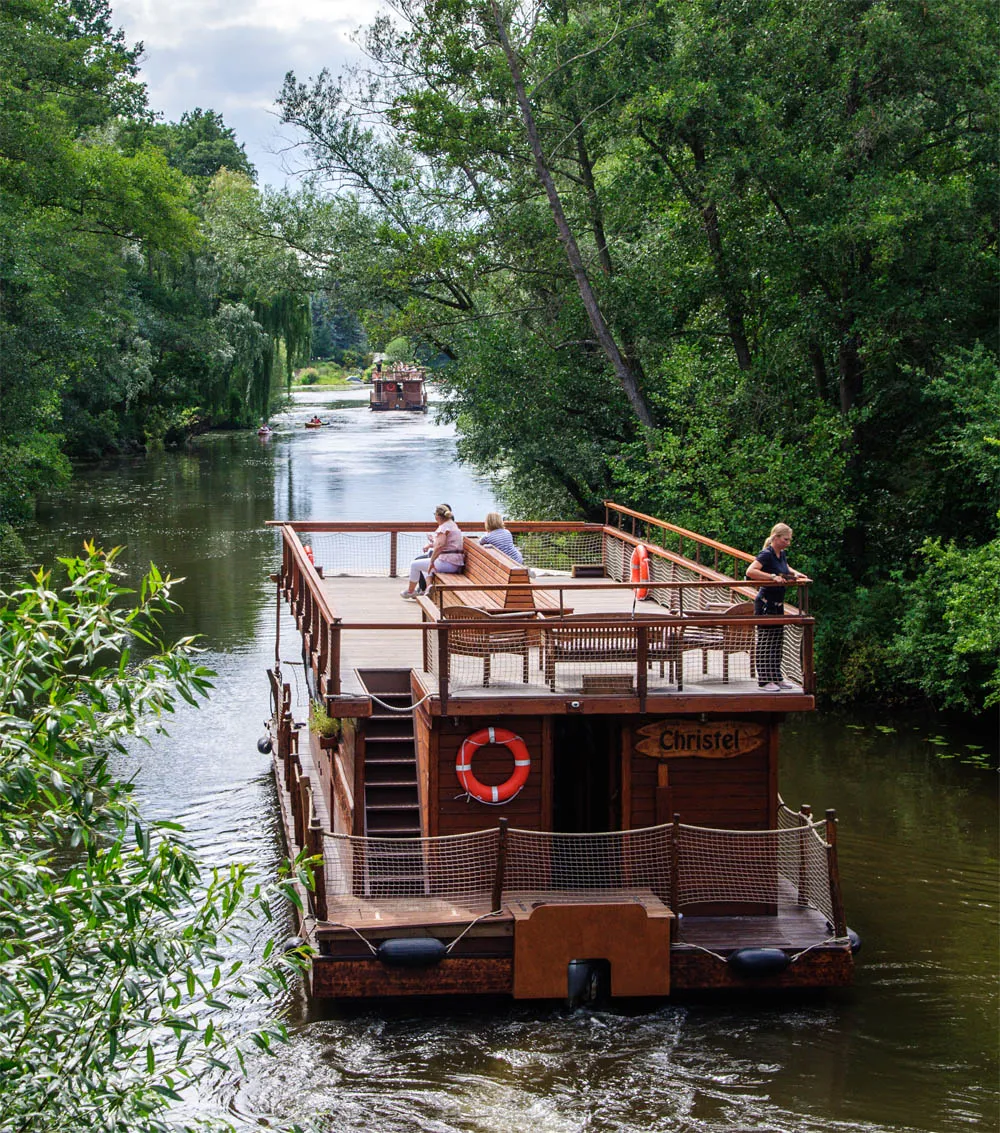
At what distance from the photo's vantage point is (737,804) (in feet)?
41.4

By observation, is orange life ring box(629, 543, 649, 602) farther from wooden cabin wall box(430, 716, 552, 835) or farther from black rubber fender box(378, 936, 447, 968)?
black rubber fender box(378, 936, 447, 968)

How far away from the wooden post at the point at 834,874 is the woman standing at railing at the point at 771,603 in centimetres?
128

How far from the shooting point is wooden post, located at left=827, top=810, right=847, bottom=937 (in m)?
11.6

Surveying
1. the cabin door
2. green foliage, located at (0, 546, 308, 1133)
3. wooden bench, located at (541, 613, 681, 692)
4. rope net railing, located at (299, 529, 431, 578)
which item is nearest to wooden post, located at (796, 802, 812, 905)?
the cabin door

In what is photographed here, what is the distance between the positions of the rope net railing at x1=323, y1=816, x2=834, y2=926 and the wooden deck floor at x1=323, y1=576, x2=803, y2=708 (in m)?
1.25

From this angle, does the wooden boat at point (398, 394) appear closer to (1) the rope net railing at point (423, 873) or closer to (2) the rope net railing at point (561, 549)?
(2) the rope net railing at point (561, 549)

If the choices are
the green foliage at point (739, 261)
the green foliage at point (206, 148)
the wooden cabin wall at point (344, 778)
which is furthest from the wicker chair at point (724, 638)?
the green foliage at point (206, 148)

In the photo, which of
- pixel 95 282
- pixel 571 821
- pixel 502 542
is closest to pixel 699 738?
pixel 571 821

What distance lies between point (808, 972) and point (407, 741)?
4.23 m

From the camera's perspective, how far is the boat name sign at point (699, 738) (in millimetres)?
12391

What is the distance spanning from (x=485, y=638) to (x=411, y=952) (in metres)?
2.65

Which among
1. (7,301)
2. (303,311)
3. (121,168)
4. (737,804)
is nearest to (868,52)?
(737,804)

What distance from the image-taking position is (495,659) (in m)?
12.6

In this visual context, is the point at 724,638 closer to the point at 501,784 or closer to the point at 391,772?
the point at 501,784
